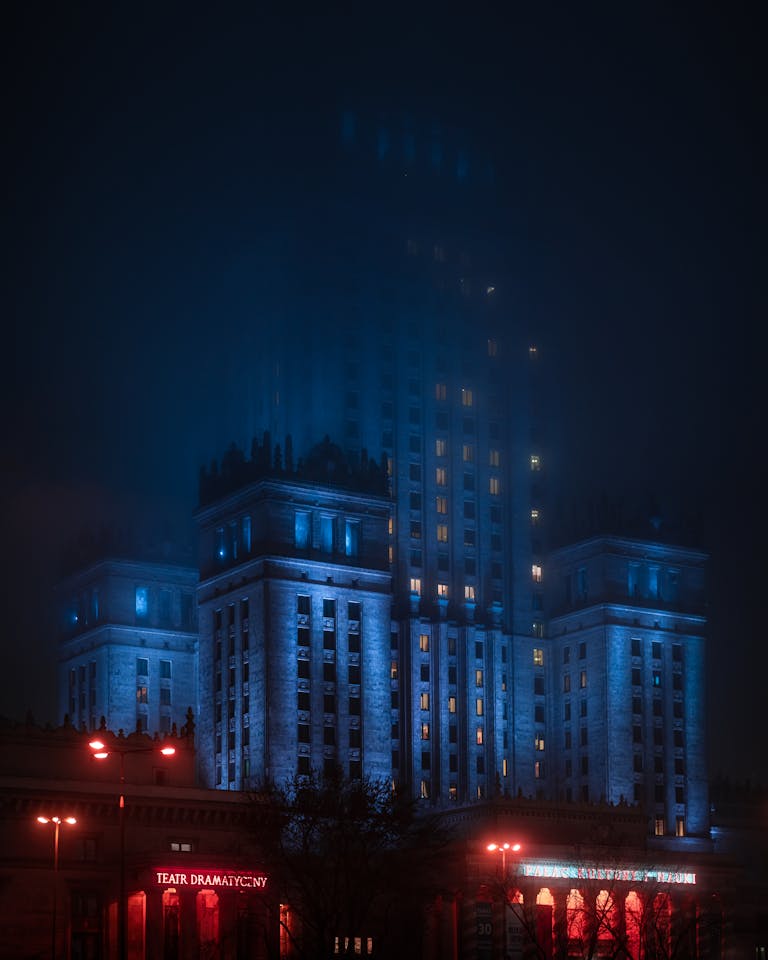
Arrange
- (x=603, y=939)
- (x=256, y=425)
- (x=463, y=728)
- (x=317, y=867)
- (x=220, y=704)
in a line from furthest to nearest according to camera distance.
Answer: (x=256, y=425), (x=463, y=728), (x=220, y=704), (x=603, y=939), (x=317, y=867)

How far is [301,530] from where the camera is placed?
541 ft

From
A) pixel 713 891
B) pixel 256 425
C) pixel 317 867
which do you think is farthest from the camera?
pixel 256 425

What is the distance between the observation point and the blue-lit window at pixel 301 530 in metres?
164

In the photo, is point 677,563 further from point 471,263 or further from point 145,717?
point 145,717

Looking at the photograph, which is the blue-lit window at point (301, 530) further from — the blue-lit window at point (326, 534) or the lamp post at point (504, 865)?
the lamp post at point (504, 865)

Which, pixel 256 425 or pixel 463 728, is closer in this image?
pixel 463 728

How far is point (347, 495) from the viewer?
168m

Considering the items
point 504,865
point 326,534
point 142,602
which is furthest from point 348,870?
point 142,602

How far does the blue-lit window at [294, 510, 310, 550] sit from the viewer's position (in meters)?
164

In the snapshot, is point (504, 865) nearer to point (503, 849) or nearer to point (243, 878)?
point (503, 849)

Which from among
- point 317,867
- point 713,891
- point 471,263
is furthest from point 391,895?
point 471,263

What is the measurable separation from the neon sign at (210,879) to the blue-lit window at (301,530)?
46799 millimetres

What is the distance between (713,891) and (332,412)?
191ft

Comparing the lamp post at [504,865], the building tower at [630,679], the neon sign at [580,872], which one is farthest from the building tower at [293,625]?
the building tower at [630,679]
